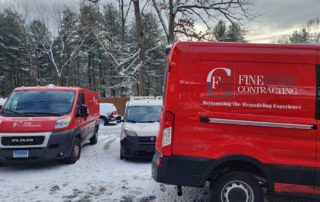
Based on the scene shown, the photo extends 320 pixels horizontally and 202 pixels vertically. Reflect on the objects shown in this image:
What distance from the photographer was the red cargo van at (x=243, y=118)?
455 cm

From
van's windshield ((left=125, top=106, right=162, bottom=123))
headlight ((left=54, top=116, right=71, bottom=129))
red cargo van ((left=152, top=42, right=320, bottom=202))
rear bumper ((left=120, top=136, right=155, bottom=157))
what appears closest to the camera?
red cargo van ((left=152, top=42, right=320, bottom=202))

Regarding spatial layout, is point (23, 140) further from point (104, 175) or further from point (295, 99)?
point (295, 99)

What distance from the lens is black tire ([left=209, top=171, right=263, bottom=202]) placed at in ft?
15.3

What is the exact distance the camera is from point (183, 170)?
4730 mm

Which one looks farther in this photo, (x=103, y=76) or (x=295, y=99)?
(x=103, y=76)

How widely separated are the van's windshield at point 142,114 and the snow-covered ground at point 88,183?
1.46m

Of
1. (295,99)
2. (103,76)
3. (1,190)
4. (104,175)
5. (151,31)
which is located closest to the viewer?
(295,99)

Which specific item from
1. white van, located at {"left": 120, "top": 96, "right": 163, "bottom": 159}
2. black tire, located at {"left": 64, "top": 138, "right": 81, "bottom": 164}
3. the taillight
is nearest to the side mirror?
black tire, located at {"left": 64, "top": 138, "right": 81, "bottom": 164}

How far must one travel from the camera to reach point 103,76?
51.4 m

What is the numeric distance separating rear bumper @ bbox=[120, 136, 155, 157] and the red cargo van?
394 cm

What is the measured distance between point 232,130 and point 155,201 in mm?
1874

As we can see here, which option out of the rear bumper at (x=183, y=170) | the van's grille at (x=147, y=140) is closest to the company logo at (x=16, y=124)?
the van's grille at (x=147, y=140)

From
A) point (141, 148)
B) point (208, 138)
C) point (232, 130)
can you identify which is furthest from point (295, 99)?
point (141, 148)

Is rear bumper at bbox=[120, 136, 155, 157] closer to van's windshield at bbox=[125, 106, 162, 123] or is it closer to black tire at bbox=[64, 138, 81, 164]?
van's windshield at bbox=[125, 106, 162, 123]
